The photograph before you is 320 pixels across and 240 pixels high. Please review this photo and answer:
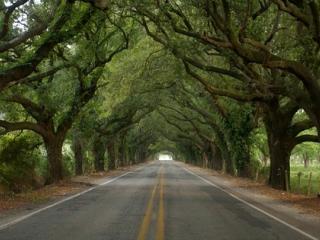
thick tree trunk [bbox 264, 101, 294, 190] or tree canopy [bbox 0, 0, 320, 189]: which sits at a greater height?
tree canopy [bbox 0, 0, 320, 189]

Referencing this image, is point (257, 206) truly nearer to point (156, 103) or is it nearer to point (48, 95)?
point (48, 95)

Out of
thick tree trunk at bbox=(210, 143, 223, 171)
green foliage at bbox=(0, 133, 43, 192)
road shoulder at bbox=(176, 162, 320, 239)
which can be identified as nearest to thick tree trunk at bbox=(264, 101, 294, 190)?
road shoulder at bbox=(176, 162, 320, 239)

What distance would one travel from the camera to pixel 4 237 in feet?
37.9

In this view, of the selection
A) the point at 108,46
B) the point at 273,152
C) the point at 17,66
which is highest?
the point at 108,46

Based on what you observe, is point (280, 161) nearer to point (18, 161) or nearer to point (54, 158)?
point (54, 158)

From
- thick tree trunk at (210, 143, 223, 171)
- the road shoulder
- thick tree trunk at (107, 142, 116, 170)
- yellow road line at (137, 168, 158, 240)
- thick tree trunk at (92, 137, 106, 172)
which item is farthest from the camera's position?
thick tree trunk at (107, 142, 116, 170)

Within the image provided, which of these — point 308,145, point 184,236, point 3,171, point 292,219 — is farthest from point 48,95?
point 308,145

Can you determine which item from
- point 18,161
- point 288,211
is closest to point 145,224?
point 288,211

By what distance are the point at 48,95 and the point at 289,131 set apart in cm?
1222

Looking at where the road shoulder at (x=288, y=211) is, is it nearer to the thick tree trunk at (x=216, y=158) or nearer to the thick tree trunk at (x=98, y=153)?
the thick tree trunk at (x=98, y=153)

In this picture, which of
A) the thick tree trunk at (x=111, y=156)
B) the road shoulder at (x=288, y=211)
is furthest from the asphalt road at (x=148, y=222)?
the thick tree trunk at (x=111, y=156)

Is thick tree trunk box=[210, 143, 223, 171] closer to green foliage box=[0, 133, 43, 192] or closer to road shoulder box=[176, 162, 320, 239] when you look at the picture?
green foliage box=[0, 133, 43, 192]

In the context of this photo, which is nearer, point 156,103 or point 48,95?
point 48,95

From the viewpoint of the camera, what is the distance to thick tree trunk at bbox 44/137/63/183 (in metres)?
31.7
